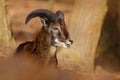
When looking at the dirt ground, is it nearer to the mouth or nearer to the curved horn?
the mouth

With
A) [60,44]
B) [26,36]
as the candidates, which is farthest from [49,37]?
[26,36]

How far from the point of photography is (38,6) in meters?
28.6

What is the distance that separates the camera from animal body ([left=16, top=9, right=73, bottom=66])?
1149cm

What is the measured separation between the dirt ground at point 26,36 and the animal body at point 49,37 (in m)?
0.56

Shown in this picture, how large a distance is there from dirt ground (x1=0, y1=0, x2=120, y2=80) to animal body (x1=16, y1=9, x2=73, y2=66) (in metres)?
0.56

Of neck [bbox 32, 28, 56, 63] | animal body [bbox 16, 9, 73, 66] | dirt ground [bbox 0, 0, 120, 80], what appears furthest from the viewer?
neck [bbox 32, 28, 56, 63]

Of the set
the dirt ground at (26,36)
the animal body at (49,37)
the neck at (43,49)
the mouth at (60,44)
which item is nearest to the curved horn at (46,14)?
the animal body at (49,37)

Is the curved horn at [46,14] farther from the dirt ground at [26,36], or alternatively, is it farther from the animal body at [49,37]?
the dirt ground at [26,36]

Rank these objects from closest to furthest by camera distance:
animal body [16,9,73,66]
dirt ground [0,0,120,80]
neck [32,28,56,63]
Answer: dirt ground [0,0,120,80] → animal body [16,9,73,66] → neck [32,28,56,63]

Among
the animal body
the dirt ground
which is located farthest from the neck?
the dirt ground

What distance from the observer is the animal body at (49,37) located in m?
11.5

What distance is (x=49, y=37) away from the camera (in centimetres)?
1169

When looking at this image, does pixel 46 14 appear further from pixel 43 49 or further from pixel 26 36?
pixel 26 36

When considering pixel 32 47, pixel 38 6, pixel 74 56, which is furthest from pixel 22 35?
pixel 32 47
